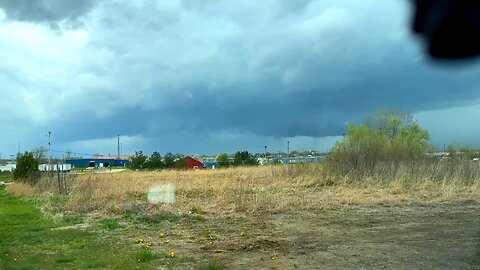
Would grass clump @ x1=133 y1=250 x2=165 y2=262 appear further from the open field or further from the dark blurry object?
the dark blurry object

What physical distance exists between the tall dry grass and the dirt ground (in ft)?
7.15

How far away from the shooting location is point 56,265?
11.1m

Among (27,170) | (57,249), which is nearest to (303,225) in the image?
(57,249)

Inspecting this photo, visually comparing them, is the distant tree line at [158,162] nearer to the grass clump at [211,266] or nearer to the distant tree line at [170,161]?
the distant tree line at [170,161]

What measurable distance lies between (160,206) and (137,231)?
492 centimetres

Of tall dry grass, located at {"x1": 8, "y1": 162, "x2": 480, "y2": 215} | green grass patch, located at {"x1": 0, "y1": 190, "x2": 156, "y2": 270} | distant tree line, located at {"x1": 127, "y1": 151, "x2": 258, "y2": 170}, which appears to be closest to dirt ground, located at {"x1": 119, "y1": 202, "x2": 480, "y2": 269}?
green grass patch, located at {"x1": 0, "y1": 190, "x2": 156, "y2": 270}

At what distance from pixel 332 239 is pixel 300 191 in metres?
16.6

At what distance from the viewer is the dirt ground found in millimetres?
10867

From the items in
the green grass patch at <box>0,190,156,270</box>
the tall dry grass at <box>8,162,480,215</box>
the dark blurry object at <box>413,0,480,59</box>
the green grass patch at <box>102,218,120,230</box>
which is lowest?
the green grass patch at <box>0,190,156,270</box>

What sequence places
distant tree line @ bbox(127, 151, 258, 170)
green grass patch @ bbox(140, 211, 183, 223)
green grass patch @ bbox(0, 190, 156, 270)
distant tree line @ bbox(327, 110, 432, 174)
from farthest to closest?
distant tree line @ bbox(127, 151, 258, 170)
distant tree line @ bbox(327, 110, 432, 174)
green grass patch @ bbox(140, 211, 183, 223)
green grass patch @ bbox(0, 190, 156, 270)

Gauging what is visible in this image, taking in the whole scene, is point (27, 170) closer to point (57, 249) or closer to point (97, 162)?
point (57, 249)

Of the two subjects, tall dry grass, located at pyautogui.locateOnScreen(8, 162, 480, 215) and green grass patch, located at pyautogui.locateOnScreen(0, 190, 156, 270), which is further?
tall dry grass, located at pyautogui.locateOnScreen(8, 162, 480, 215)

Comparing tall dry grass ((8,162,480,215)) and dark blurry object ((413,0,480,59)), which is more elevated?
dark blurry object ((413,0,480,59))

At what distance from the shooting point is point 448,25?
339 inches
